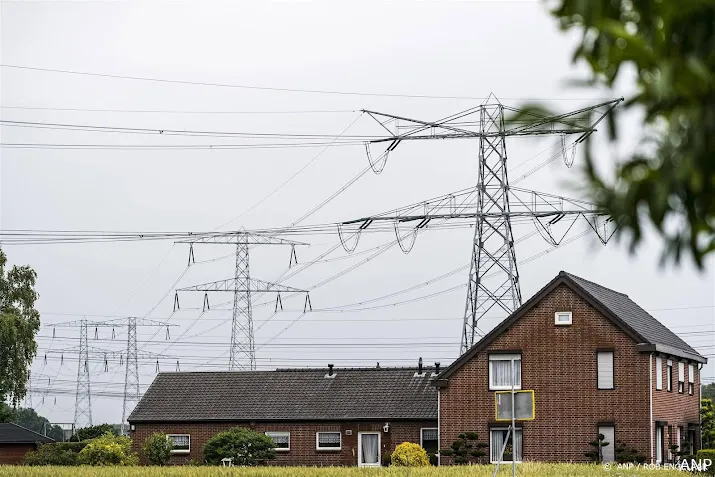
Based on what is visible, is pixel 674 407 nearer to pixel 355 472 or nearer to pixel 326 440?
pixel 326 440

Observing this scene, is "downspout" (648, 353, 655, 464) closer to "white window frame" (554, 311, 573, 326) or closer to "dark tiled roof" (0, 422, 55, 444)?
"white window frame" (554, 311, 573, 326)

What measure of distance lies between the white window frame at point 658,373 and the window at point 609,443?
2579 millimetres

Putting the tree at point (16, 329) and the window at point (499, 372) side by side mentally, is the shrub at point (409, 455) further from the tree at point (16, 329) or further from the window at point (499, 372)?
the tree at point (16, 329)

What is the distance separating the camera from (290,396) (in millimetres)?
54156

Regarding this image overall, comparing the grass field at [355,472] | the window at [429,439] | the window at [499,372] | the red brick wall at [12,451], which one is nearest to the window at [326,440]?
the window at [429,439]

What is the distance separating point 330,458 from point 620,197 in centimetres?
4752

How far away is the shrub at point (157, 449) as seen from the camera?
5084 centimetres

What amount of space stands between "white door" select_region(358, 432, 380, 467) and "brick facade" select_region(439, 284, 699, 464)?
14.2 feet

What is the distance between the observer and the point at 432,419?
4962 cm

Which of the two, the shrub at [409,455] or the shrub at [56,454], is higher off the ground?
the shrub at [409,455]

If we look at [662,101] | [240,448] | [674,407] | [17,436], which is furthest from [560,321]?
[662,101]

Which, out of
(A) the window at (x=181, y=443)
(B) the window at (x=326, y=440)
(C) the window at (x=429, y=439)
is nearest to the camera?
(C) the window at (x=429, y=439)

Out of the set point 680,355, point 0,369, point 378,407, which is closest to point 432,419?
point 378,407

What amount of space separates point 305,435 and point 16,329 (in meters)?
21.5
